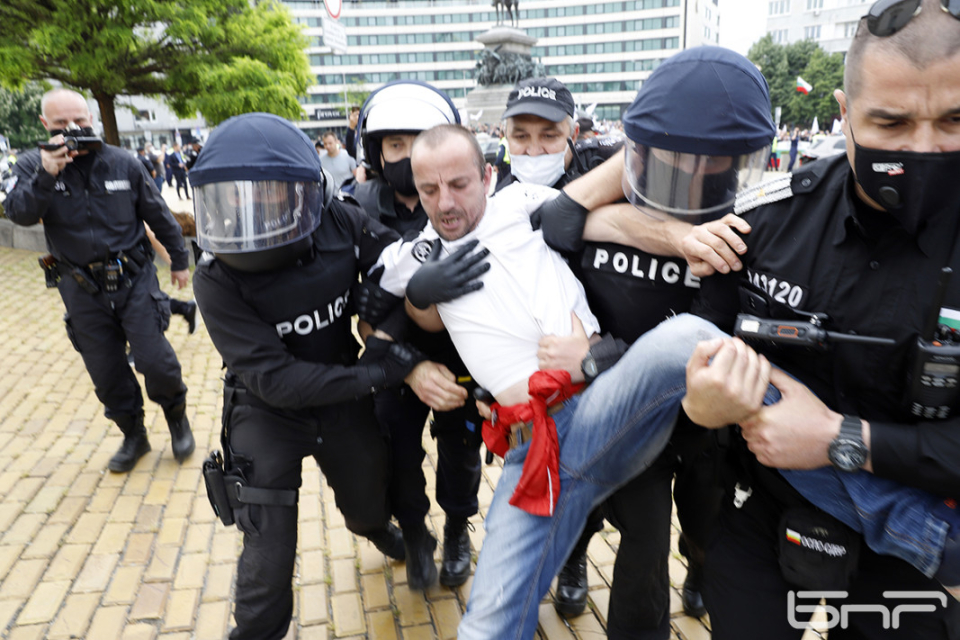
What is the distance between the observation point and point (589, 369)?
5.66ft

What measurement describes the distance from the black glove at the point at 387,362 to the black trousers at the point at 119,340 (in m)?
2.30

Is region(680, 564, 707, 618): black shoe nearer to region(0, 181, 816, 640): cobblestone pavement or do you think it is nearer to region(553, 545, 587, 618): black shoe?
region(0, 181, 816, 640): cobblestone pavement

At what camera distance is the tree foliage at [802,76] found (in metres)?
46.5

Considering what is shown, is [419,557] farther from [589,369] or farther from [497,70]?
[497,70]

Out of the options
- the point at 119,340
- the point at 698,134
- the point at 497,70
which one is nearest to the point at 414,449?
the point at 698,134

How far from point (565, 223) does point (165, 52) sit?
11.5 meters

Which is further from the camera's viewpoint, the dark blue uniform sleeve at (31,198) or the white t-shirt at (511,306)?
the dark blue uniform sleeve at (31,198)

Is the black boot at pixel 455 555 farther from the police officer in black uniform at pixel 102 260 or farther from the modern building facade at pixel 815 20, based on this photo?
the modern building facade at pixel 815 20

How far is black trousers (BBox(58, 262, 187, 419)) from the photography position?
3.95 metres

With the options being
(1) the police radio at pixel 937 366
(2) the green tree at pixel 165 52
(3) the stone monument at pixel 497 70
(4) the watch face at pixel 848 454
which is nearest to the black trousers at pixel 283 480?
(4) the watch face at pixel 848 454

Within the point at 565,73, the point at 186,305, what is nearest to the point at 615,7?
the point at 565,73

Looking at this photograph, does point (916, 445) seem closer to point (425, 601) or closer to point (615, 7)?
point (425, 601)

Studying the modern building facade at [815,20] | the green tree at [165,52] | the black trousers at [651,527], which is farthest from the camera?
the modern building facade at [815,20]

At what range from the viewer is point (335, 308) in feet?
8.02
